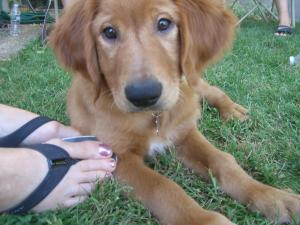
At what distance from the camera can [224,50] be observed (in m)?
2.28

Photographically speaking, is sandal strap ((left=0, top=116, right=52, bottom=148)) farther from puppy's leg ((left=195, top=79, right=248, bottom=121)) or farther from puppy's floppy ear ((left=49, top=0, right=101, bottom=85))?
puppy's leg ((left=195, top=79, right=248, bottom=121))

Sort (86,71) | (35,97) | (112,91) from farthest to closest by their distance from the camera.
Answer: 1. (35,97)
2. (86,71)
3. (112,91)

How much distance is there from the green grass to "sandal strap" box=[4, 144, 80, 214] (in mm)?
50

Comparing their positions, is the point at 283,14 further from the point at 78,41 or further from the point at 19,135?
the point at 19,135

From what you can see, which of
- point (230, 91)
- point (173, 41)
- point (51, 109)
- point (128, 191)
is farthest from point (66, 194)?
point (230, 91)

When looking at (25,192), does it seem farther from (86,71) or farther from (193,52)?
(193,52)

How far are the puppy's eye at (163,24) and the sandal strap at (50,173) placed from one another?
2.36 ft

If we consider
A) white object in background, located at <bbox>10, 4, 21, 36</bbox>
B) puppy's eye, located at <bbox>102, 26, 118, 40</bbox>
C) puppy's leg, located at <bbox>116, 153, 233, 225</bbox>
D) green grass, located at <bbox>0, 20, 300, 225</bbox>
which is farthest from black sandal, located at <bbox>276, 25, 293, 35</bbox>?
puppy's leg, located at <bbox>116, 153, 233, 225</bbox>

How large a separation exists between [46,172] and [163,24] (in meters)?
0.86

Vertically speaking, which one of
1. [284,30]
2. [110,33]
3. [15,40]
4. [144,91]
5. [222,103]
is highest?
[110,33]

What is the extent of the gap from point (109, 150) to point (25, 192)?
0.49m

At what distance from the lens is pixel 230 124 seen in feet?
8.79

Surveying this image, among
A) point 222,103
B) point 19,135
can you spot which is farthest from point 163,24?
point 222,103

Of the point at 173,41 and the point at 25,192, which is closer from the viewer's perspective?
the point at 25,192
